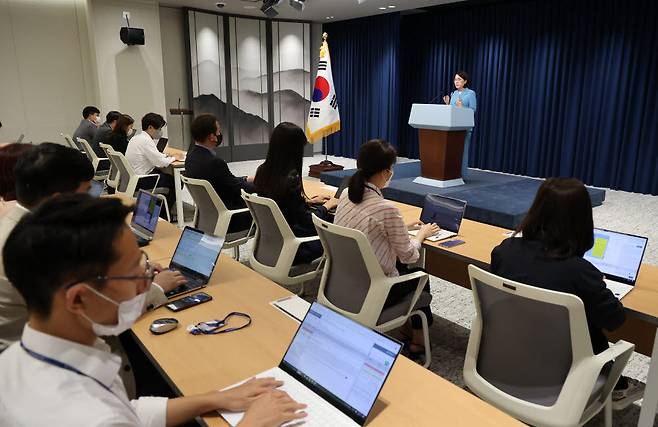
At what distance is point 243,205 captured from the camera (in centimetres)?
364

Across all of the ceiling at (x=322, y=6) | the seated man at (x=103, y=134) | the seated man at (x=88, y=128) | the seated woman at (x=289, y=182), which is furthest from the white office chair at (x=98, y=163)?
the seated woman at (x=289, y=182)

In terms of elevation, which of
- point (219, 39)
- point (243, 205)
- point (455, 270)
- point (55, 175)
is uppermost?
point (219, 39)

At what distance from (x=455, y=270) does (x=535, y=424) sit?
1500mm

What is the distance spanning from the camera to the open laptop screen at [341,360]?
1171 millimetres

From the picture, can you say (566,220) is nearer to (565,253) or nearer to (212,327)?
(565,253)

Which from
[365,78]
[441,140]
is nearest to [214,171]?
[441,140]

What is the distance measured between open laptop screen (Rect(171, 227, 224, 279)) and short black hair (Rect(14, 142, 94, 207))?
500 millimetres

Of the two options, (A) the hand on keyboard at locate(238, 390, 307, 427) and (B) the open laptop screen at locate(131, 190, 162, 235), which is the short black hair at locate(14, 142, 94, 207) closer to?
(B) the open laptop screen at locate(131, 190, 162, 235)

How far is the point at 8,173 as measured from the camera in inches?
74.7

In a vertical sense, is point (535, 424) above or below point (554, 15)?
below

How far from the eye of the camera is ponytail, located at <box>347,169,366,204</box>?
2.29 metres

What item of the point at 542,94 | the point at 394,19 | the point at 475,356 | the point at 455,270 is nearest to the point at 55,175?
the point at 475,356

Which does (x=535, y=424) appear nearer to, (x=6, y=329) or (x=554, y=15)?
(x=6, y=329)

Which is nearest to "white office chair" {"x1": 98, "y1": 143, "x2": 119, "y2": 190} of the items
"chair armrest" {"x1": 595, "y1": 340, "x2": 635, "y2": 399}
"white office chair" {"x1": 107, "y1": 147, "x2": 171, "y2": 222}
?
"white office chair" {"x1": 107, "y1": 147, "x2": 171, "y2": 222}
